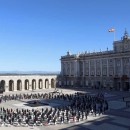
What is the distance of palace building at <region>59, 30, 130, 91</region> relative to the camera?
8462 cm

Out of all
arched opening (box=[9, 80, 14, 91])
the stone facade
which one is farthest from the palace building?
arched opening (box=[9, 80, 14, 91])

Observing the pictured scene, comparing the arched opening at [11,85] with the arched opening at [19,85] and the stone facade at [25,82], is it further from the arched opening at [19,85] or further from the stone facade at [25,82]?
the arched opening at [19,85]

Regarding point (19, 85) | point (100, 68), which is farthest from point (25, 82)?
point (100, 68)

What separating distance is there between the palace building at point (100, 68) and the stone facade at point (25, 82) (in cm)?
739

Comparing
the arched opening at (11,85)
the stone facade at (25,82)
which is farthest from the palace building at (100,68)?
the arched opening at (11,85)

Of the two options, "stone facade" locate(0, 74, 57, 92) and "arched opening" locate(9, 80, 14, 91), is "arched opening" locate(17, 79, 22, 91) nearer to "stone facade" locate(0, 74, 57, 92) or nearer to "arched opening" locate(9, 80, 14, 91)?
"stone facade" locate(0, 74, 57, 92)

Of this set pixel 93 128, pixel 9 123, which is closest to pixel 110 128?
pixel 93 128

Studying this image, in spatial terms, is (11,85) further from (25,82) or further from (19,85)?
(25,82)

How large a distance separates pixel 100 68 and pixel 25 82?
2984cm

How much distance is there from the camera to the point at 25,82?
3821 inches

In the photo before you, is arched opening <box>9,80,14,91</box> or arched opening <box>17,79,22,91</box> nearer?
arched opening <box>9,80,14,91</box>

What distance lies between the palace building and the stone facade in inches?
291

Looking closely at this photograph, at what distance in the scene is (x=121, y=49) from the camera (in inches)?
3401

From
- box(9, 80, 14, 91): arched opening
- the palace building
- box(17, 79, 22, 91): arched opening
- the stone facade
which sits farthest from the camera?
box(17, 79, 22, 91): arched opening
